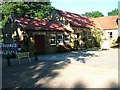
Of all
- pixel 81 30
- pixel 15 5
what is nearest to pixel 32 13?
pixel 15 5

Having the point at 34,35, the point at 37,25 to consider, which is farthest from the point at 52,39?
the point at 34,35

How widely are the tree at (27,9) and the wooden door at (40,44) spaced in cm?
1975

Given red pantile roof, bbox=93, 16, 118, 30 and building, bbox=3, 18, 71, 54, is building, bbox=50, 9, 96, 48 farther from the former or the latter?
red pantile roof, bbox=93, 16, 118, 30

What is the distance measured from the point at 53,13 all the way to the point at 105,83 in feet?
82.7

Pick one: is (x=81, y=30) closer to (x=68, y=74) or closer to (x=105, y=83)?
(x=68, y=74)

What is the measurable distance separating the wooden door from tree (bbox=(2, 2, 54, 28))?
1975cm

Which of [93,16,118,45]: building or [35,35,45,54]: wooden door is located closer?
[35,35,45,54]: wooden door

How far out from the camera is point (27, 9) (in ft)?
159

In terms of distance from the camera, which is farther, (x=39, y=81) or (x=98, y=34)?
(x=98, y=34)

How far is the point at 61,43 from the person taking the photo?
28.4 meters

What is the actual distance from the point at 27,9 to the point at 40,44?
2479 cm

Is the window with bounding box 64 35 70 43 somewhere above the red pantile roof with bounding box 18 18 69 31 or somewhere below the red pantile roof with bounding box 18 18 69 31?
below

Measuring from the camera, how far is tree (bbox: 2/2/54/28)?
44.8 meters

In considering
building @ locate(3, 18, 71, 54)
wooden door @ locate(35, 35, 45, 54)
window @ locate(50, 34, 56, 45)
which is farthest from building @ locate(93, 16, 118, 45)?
wooden door @ locate(35, 35, 45, 54)
